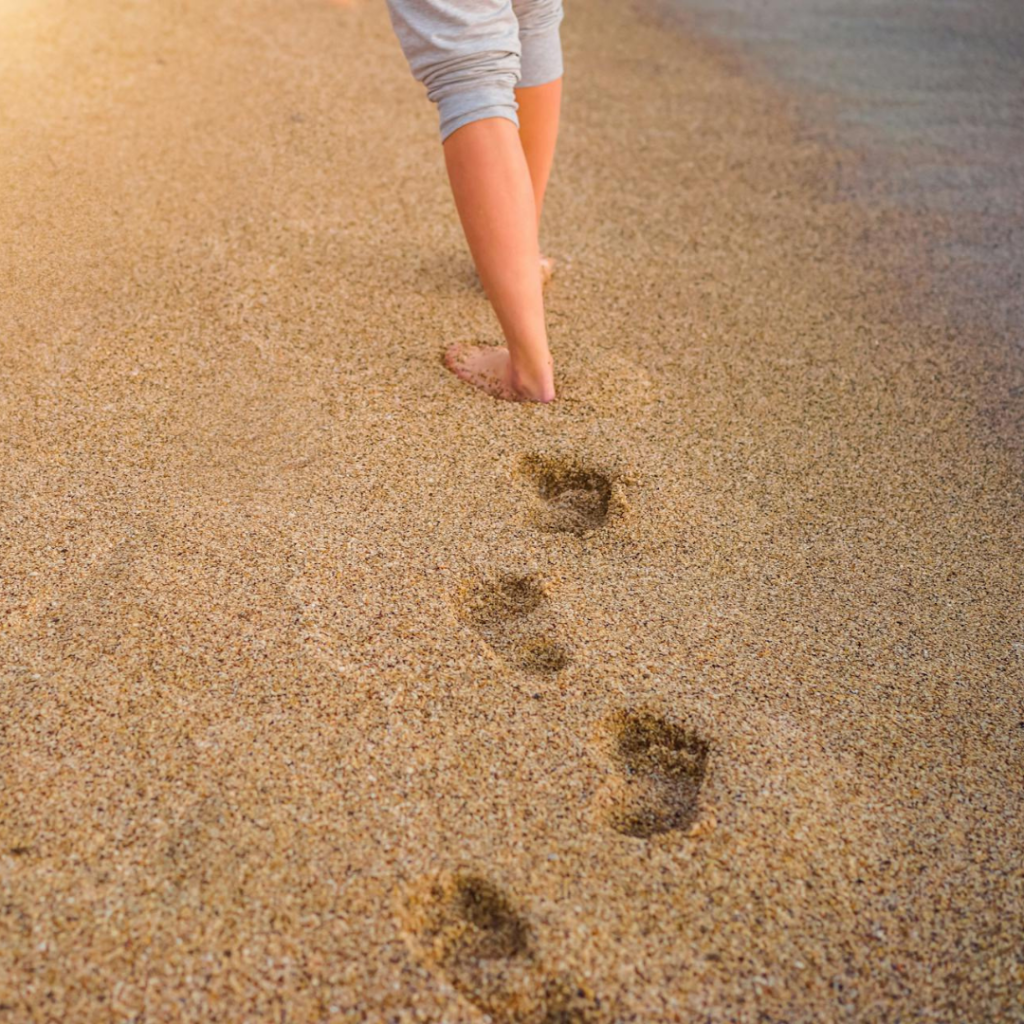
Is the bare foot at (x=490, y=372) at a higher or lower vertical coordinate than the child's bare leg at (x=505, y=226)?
lower

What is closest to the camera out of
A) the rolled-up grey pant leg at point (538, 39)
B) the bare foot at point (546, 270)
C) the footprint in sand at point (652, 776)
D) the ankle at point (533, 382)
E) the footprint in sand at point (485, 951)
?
the footprint in sand at point (485, 951)

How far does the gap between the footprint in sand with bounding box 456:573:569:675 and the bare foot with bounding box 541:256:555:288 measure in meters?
0.80

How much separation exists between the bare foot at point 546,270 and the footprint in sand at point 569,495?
1.80 ft

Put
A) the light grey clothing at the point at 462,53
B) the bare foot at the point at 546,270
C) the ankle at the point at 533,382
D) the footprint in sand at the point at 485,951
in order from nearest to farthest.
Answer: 1. the footprint in sand at the point at 485,951
2. the light grey clothing at the point at 462,53
3. the ankle at the point at 533,382
4. the bare foot at the point at 546,270

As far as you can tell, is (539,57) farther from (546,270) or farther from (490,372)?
(490,372)

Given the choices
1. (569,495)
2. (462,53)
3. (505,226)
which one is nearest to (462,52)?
(462,53)

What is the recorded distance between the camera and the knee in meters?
1.34

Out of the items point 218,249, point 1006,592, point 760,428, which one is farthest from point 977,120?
point 218,249

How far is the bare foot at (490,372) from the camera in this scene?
4.97 ft

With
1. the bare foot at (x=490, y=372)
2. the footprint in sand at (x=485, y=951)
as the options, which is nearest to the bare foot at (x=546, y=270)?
the bare foot at (x=490, y=372)

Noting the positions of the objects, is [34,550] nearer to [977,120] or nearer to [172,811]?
[172,811]

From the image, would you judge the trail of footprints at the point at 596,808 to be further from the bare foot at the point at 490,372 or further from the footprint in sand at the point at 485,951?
the bare foot at the point at 490,372

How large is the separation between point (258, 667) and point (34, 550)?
0.36 meters

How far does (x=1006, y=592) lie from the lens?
130 centimetres
